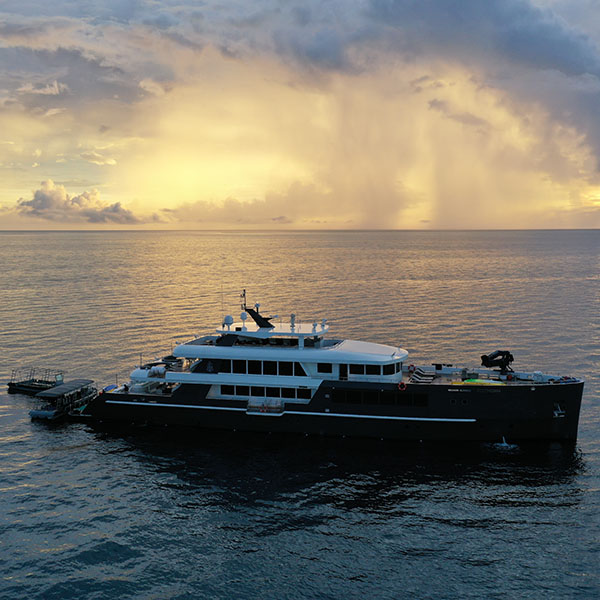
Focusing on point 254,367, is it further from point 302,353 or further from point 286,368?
point 302,353

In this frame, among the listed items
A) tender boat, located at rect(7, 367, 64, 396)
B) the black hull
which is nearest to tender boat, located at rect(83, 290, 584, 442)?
the black hull

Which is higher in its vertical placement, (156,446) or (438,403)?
(438,403)

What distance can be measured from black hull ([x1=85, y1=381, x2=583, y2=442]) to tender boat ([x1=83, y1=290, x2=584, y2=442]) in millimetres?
64

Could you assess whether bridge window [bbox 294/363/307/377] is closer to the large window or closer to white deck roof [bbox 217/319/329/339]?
the large window

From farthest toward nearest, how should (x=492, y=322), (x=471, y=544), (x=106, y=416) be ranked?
(x=492, y=322) < (x=106, y=416) < (x=471, y=544)

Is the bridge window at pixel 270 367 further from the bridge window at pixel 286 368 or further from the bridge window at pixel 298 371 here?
the bridge window at pixel 298 371

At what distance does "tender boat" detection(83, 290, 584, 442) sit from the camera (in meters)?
34.5

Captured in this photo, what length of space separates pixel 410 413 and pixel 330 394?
17.6 ft

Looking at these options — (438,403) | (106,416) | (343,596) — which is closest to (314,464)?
(438,403)

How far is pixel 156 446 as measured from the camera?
3516cm

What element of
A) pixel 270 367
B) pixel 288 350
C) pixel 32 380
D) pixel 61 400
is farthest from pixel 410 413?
pixel 32 380

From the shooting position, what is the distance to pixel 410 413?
1385 inches

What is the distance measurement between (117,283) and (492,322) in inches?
3011

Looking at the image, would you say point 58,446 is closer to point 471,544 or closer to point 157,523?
point 157,523
